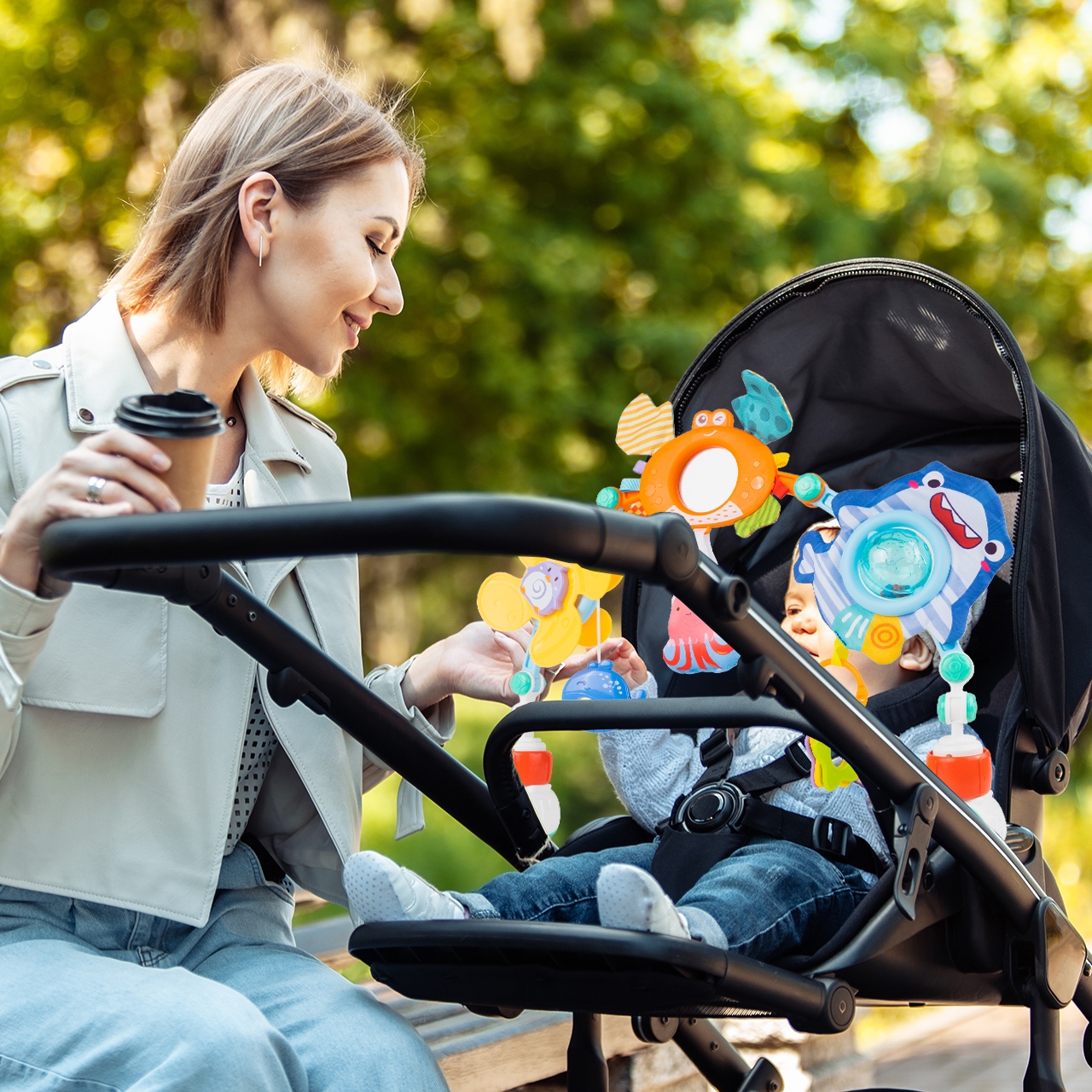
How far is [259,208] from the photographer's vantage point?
1876 mm

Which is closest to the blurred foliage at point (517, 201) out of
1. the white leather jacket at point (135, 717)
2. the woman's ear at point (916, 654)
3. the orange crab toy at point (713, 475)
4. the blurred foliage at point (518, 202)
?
the blurred foliage at point (518, 202)

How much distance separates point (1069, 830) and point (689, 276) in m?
3.89

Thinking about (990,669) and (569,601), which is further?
(990,669)

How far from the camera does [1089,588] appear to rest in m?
2.01

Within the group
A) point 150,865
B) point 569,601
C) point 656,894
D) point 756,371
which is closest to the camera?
point 656,894

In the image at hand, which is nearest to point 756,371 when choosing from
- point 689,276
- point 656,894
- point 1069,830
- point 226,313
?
point 226,313

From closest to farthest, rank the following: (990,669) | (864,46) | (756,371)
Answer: (990,669)
(756,371)
(864,46)

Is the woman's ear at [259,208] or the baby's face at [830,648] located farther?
the baby's face at [830,648]

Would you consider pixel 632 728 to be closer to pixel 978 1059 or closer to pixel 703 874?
pixel 703 874

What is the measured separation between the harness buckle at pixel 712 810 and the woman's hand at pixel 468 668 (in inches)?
12.8

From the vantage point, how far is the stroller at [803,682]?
1.22 m

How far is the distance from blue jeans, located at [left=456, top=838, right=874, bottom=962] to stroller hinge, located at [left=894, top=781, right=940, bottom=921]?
198mm

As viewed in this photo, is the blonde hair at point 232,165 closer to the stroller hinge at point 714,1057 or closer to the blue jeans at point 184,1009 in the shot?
the blue jeans at point 184,1009

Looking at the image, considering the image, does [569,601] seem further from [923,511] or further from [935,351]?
[935,351]
